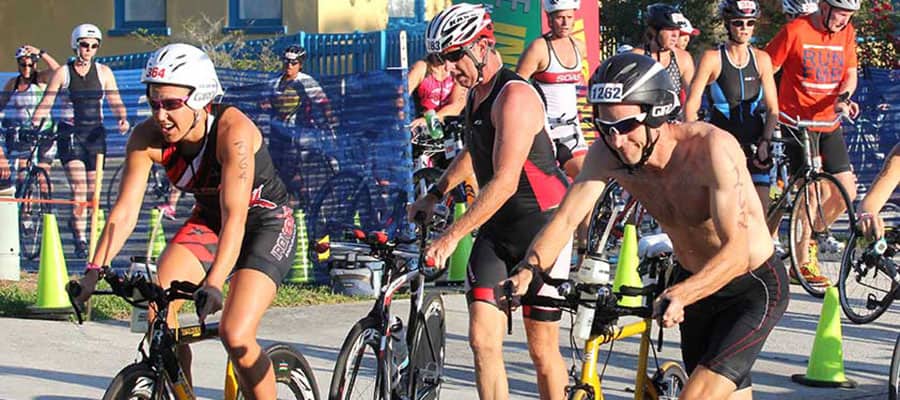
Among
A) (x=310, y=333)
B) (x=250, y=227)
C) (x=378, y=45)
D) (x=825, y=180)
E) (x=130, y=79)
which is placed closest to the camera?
(x=250, y=227)

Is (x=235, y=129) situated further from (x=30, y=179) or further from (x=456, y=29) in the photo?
(x=30, y=179)

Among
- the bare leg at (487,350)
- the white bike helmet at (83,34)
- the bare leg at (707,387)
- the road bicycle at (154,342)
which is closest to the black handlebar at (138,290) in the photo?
the road bicycle at (154,342)

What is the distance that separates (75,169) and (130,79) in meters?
1.94

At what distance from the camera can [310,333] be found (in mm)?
10008

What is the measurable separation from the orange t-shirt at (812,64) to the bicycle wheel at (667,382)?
227 inches

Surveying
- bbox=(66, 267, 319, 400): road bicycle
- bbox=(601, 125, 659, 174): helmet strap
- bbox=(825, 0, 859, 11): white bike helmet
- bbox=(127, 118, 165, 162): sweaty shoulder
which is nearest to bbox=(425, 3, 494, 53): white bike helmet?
bbox=(127, 118, 165, 162): sweaty shoulder

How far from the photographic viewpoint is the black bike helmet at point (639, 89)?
5117 millimetres

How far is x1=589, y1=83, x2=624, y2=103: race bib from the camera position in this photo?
16.8ft

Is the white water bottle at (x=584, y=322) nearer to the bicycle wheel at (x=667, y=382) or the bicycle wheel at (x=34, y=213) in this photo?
the bicycle wheel at (x=667, y=382)

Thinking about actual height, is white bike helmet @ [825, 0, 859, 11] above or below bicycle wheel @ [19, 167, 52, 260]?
above

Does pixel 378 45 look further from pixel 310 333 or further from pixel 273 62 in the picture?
pixel 310 333

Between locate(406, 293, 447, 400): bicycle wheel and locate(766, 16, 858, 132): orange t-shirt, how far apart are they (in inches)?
203

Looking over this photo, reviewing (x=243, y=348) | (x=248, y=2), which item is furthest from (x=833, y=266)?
(x=248, y=2)

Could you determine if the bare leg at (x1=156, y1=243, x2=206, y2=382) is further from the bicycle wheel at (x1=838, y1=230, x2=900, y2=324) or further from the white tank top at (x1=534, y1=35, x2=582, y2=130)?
the white tank top at (x1=534, y1=35, x2=582, y2=130)
